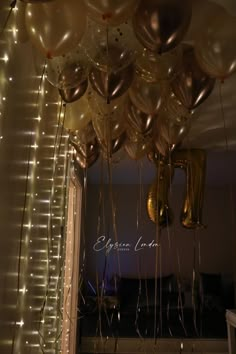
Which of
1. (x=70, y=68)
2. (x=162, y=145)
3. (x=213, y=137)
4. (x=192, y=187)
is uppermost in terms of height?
(x=213, y=137)

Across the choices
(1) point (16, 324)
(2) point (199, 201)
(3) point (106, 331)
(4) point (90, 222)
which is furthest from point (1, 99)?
(4) point (90, 222)

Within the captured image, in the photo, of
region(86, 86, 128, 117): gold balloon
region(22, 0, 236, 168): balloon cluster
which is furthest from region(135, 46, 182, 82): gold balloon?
region(86, 86, 128, 117): gold balloon

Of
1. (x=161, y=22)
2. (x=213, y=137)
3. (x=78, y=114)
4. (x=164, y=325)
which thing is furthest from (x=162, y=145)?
(x=164, y=325)

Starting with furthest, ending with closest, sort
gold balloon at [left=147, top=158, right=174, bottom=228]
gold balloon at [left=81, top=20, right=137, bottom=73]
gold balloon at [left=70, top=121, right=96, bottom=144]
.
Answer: gold balloon at [left=147, top=158, right=174, bottom=228]
gold balloon at [left=70, top=121, right=96, bottom=144]
gold balloon at [left=81, top=20, right=137, bottom=73]

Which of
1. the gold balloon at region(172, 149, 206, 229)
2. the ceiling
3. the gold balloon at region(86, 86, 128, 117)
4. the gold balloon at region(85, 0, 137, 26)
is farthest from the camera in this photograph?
the gold balloon at region(172, 149, 206, 229)

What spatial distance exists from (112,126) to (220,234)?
11.6 ft

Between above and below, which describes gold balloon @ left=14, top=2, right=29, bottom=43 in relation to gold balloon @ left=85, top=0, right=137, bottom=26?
above

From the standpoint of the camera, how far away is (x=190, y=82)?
1.15 meters

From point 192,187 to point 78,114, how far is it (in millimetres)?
1385

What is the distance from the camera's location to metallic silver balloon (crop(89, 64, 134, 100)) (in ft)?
3.43

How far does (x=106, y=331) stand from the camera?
11.8 feet

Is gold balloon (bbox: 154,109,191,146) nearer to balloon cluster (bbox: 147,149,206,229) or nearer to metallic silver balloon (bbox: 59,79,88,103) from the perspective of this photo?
metallic silver balloon (bbox: 59,79,88,103)

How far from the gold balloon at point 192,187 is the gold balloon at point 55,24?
5.30 feet

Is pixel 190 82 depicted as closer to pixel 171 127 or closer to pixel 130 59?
pixel 130 59
